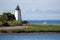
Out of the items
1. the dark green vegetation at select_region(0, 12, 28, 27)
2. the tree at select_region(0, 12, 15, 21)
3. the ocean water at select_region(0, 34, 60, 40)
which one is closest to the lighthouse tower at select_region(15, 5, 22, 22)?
the dark green vegetation at select_region(0, 12, 28, 27)

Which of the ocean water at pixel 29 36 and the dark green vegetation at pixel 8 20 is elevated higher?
the dark green vegetation at pixel 8 20

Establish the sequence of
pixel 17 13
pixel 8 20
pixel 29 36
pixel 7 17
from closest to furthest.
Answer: pixel 29 36, pixel 7 17, pixel 8 20, pixel 17 13

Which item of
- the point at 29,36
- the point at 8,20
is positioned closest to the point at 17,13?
the point at 8,20

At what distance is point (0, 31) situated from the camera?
171ft

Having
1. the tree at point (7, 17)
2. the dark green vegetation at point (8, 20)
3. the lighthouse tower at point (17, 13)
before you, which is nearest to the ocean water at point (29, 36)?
the dark green vegetation at point (8, 20)

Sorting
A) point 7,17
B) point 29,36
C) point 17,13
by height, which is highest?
point 17,13

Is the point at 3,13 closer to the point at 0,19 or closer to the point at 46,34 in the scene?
the point at 0,19

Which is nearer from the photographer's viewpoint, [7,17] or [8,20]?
[7,17]

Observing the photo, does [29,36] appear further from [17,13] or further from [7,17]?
[17,13]

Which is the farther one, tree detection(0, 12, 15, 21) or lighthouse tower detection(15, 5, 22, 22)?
lighthouse tower detection(15, 5, 22, 22)

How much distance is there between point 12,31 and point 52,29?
7.14 m

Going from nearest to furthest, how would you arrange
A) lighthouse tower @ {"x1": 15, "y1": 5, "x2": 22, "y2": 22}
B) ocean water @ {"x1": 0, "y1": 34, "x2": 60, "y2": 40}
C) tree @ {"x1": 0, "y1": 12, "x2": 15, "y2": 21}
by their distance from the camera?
ocean water @ {"x1": 0, "y1": 34, "x2": 60, "y2": 40} < tree @ {"x1": 0, "y1": 12, "x2": 15, "y2": 21} < lighthouse tower @ {"x1": 15, "y1": 5, "x2": 22, "y2": 22}

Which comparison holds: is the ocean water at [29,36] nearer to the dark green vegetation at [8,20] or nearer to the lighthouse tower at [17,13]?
the dark green vegetation at [8,20]

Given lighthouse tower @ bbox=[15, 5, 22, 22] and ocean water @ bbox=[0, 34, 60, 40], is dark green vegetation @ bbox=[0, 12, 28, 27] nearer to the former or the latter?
lighthouse tower @ bbox=[15, 5, 22, 22]
